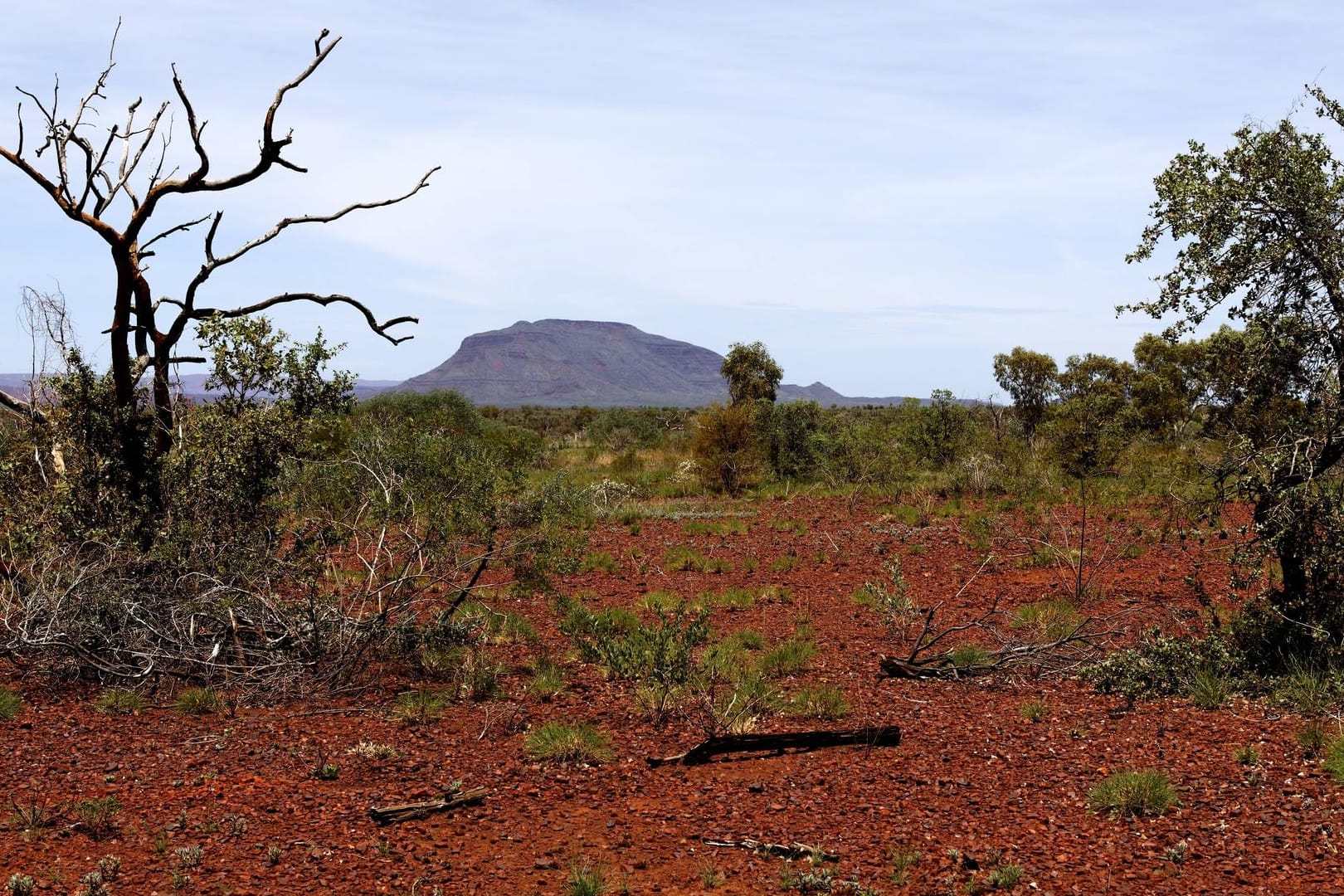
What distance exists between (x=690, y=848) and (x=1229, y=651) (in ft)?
17.4

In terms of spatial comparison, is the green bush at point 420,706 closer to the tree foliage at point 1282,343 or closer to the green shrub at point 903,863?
the green shrub at point 903,863

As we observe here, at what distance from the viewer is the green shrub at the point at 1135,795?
17.6ft

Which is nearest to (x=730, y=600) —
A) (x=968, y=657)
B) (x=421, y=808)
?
(x=968, y=657)

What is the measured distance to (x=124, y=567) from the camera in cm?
847

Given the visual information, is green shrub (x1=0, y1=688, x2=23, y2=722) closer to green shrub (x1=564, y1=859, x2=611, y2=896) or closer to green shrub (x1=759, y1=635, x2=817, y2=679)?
green shrub (x1=564, y1=859, x2=611, y2=896)

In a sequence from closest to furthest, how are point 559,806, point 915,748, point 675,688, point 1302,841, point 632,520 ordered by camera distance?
point 1302,841, point 559,806, point 915,748, point 675,688, point 632,520

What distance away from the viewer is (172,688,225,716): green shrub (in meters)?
7.21

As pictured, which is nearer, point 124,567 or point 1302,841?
point 1302,841

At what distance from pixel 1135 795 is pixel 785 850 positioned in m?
2.06

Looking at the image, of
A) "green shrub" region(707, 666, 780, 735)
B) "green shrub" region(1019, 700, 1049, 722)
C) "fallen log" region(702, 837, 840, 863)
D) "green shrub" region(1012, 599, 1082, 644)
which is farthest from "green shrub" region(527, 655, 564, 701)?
"green shrub" region(1012, 599, 1082, 644)

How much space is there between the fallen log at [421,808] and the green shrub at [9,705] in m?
3.28

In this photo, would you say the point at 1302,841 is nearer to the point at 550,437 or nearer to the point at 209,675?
the point at 209,675

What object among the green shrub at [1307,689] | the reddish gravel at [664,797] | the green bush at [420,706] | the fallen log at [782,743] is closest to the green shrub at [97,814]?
the reddish gravel at [664,797]

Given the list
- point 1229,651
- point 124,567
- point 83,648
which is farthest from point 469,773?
point 1229,651
